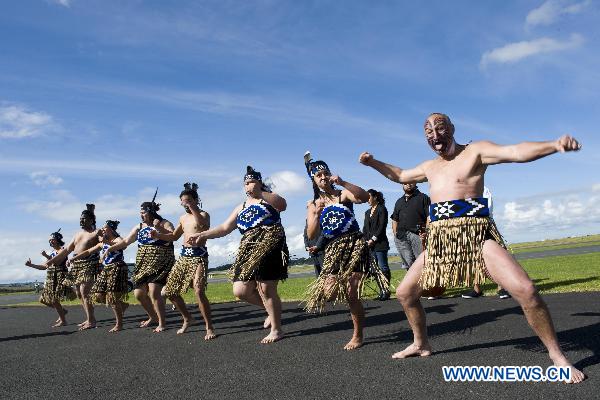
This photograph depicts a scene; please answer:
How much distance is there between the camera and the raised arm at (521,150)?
3.28 meters

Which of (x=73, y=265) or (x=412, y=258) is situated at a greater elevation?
(x=73, y=265)

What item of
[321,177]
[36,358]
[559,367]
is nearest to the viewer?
[559,367]

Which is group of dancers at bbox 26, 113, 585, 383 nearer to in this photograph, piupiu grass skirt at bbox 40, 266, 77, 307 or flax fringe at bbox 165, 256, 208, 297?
flax fringe at bbox 165, 256, 208, 297

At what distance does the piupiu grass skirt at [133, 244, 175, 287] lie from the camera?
7.48 meters

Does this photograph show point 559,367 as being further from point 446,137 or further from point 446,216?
point 446,137

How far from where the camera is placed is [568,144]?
3.27m

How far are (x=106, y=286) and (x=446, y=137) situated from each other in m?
6.58

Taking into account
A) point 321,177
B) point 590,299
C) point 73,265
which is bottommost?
point 590,299

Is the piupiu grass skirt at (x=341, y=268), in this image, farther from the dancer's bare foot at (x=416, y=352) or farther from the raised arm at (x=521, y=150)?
the raised arm at (x=521, y=150)

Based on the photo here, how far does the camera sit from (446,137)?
13.2ft

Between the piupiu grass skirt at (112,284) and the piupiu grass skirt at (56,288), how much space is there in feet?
5.69

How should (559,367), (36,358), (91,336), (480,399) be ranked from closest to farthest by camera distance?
(480,399), (559,367), (36,358), (91,336)

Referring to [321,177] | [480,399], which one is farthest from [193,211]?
[480,399]

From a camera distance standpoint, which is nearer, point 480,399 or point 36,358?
point 480,399
